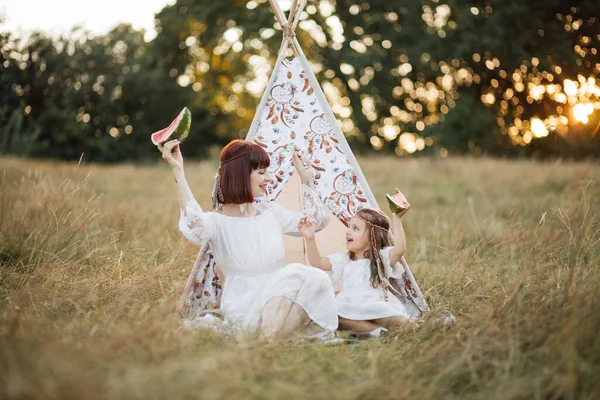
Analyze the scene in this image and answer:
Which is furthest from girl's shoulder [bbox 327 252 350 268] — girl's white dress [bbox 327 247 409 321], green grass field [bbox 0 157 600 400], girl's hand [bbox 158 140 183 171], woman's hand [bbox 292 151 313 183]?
girl's hand [bbox 158 140 183 171]

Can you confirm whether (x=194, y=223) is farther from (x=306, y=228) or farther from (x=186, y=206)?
(x=306, y=228)

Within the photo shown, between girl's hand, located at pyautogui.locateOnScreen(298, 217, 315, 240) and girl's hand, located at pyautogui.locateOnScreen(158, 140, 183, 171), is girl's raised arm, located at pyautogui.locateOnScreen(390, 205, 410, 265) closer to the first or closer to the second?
girl's hand, located at pyautogui.locateOnScreen(298, 217, 315, 240)

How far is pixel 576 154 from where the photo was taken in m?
11.3

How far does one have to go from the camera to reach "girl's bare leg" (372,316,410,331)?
3289 millimetres

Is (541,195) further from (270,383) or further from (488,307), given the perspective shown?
(270,383)

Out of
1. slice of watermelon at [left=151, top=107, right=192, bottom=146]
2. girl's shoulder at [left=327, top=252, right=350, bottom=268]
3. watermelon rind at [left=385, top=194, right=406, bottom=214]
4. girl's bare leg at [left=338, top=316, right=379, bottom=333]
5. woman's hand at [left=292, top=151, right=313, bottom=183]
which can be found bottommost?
girl's bare leg at [left=338, top=316, right=379, bottom=333]

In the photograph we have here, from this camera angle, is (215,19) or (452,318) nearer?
(452,318)

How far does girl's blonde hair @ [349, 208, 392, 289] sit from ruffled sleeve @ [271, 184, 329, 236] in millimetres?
202

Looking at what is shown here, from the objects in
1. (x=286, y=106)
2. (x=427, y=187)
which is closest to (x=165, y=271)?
(x=286, y=106)

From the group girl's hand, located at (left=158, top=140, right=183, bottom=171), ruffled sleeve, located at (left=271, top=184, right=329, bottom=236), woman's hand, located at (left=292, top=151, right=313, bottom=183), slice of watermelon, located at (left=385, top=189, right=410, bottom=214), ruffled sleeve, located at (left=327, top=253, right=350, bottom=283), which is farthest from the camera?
woman's hand, located at (left=292, top=151, right=313, bottom=183)

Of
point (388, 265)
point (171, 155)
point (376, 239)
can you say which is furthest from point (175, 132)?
point (388, 265)

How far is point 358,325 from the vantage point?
3.30 meters

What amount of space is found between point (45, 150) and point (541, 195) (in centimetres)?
1199

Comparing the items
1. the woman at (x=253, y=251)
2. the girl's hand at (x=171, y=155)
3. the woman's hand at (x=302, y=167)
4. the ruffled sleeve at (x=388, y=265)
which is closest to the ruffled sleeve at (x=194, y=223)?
the woman at (x=253, y=251)
